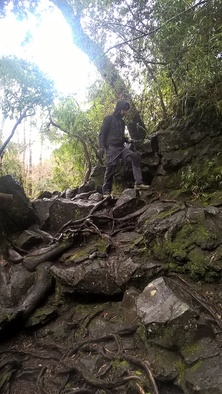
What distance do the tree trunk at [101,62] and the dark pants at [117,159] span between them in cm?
213

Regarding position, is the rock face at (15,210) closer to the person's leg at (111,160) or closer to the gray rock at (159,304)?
the person's leg at (111,160)

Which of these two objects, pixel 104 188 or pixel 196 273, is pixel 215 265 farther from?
pixel 104 188

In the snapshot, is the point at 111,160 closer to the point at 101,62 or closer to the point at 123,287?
the point at 123,287

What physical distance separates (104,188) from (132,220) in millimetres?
1662

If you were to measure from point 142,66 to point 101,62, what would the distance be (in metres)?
1.82

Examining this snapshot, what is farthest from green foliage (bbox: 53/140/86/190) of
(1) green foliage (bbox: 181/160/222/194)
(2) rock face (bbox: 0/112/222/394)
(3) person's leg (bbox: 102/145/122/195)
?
(1) green foliage (bbox: 181/160/222/194)

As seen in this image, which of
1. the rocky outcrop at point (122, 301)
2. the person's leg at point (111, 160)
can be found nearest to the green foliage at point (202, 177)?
the rocky outcrop at point (122, 301)

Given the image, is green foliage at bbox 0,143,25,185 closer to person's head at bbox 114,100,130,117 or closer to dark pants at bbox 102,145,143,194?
dark pants at bbox 102,145,143,194

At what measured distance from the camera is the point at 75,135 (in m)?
Answer: 10.3

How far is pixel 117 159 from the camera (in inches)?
297

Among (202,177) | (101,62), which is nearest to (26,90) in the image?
(101,62)

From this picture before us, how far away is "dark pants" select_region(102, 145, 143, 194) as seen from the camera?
7309 millimetres

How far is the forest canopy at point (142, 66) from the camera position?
213 inches

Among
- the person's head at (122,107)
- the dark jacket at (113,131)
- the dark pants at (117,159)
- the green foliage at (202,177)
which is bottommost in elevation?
the green foliage at (202,177)
